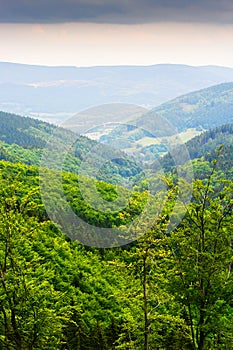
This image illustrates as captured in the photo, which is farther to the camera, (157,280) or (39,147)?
(39,147)

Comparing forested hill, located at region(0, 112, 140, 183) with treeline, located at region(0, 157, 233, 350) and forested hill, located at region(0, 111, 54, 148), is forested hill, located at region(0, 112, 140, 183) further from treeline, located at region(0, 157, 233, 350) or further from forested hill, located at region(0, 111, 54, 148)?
treeline, located at region(0, 157, 233, 350)

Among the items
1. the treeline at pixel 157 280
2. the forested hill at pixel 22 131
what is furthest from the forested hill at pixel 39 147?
the treeline at pixel 157 280

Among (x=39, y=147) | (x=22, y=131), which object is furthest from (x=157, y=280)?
(x=22, y=131)

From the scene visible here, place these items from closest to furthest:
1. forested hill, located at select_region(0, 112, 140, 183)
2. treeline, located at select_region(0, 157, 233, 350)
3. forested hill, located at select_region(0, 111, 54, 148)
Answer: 1. treeline, located at select_region(0, 157, 233, 350)
2. forested hill, located at select_region(0, 112, 140, 183)
3. forested hill, located at select_region(0, 111, 54, 148)

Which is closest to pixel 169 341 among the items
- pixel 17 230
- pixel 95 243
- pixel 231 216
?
pixel 231 216

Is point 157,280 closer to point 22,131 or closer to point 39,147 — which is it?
point 39,147

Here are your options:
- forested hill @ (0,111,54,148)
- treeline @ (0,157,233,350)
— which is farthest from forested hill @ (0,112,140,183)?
treeline @ (0,157,233,350)

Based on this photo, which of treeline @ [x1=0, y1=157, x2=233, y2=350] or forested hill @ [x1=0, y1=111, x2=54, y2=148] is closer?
treeline @ [x1=0, y1=157, x2=233, y2=350]

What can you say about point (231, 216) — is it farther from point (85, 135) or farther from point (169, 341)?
point (85, 135)

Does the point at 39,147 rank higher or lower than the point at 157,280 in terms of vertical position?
lower

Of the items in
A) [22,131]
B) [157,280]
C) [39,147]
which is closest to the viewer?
[157,280]

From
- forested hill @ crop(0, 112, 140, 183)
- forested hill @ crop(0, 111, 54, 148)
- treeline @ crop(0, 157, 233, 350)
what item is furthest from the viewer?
forested hill @ crop(0, 111, 54, 148)
